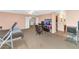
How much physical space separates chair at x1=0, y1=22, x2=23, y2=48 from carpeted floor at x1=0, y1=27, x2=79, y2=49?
5cm

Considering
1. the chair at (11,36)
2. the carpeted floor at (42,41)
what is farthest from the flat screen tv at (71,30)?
the chair at (11,36)

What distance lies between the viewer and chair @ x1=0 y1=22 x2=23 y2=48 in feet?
5.43

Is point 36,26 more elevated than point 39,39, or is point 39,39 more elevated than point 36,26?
point 36,26

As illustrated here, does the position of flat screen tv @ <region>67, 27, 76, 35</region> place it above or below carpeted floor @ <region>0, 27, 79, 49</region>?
above

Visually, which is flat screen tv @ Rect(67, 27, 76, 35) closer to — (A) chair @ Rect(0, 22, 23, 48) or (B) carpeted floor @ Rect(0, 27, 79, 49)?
(B) carpeted floor @ Rect(0, 27, 79, 49)

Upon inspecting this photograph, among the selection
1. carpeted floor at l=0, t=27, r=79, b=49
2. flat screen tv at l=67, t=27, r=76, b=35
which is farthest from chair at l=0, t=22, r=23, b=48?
flat screen tv at l=67, t=27, r=76, b=35

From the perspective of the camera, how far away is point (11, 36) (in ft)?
5.50

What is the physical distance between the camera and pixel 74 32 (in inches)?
66.2

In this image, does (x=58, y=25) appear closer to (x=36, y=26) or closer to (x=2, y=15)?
(x=36, y=26)

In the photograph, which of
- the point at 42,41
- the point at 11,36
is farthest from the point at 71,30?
the point at 11,36

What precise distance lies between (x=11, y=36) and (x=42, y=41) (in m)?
0.39

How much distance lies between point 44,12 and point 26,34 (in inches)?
14.2

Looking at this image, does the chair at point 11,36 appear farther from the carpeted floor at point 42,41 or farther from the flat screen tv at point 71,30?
the flat screen tv at point 71,30
